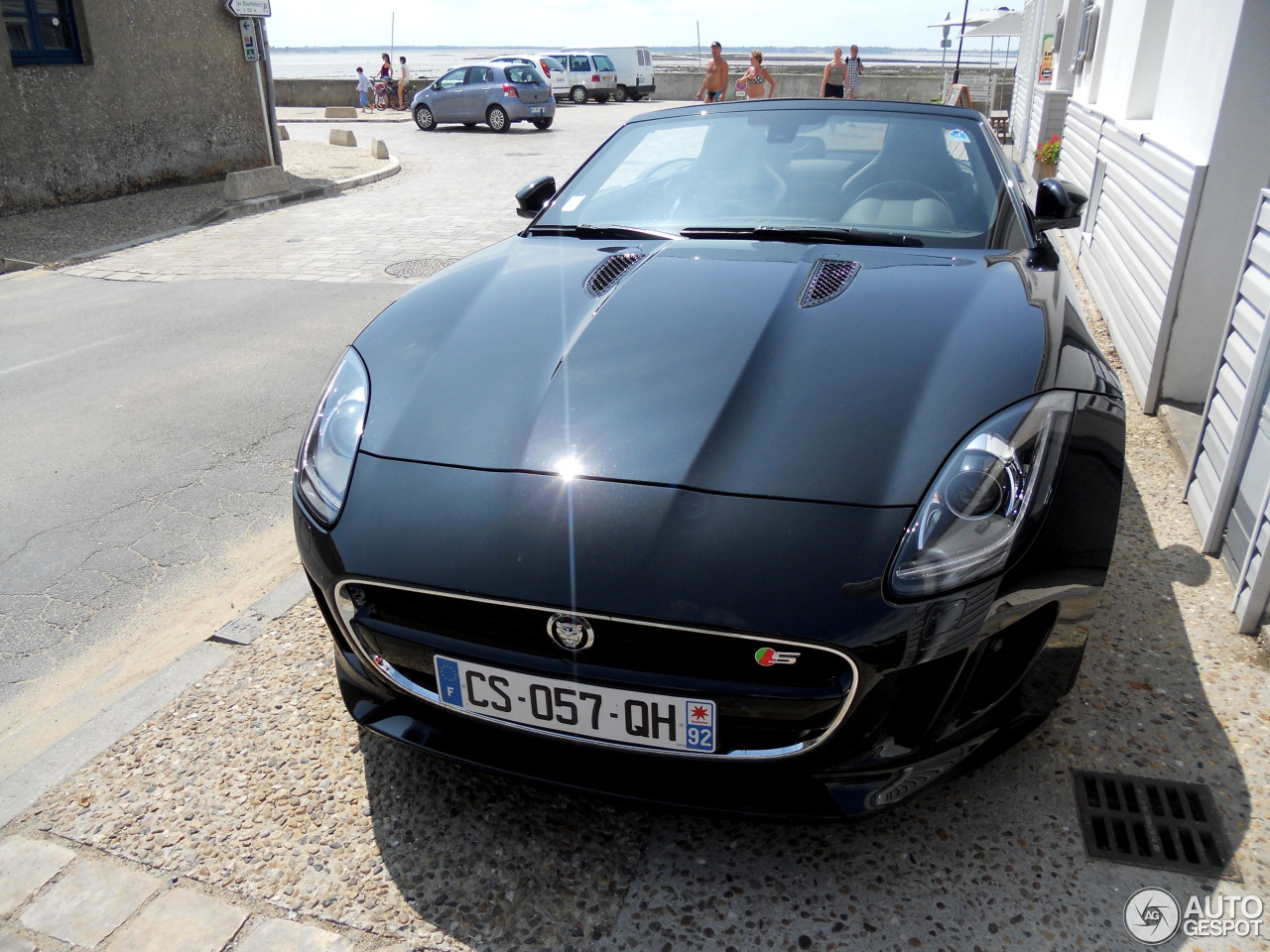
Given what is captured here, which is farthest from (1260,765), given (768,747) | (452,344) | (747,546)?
(452,344)

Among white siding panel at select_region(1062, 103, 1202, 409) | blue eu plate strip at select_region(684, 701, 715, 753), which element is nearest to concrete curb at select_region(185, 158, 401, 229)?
white siding panel at select_region(1062, 103, 1202, 409)

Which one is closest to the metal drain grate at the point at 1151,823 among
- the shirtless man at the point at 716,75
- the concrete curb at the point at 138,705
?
the concrete curb at the point at 138,705

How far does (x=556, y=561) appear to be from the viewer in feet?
5.83

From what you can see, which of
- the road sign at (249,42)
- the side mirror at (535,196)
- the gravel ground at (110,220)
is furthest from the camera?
the road sign at (249,42)

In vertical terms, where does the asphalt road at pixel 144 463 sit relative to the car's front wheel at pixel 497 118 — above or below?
below

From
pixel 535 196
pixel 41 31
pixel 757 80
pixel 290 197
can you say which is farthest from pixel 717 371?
pixel 757 80

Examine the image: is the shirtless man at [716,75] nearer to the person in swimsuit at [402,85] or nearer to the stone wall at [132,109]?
the stone wall at [132,109]

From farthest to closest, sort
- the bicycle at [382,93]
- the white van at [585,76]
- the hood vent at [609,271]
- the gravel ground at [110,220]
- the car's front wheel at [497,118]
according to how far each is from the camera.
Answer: the white van at [585,76] < the bicycle at [382,93] < the car's front wheel at [497,118] < the gravel ground at [110,220] < the hood vent at [609,271]

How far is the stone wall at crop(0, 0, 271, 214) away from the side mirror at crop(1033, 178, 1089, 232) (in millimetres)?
11482

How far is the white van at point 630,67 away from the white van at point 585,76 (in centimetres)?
21

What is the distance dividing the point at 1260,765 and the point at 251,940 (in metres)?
2.29

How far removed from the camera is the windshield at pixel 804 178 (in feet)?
9.78

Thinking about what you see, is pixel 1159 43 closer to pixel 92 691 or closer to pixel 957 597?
pixel 957 597

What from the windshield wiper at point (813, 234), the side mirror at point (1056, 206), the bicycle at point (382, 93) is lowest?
the windshield wiper at point (813, 234)
